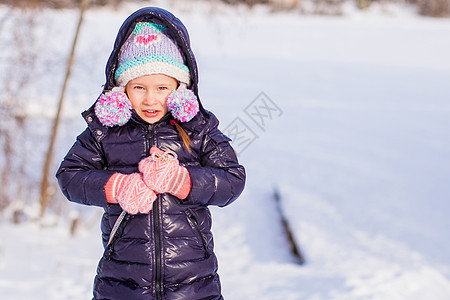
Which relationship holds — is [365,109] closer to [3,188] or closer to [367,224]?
[367,224]

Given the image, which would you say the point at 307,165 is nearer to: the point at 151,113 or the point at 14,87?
the point at 14,87

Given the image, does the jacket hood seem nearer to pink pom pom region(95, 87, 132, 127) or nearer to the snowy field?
pink pom pom region(95, 87, 132, 127)

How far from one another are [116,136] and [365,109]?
1141cm

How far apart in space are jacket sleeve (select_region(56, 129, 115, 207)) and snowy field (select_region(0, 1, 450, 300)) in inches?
99.3

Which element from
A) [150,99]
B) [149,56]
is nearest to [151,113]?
[150,99]

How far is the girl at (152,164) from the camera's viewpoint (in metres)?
1.89

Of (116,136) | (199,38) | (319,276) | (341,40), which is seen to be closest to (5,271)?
(319,276)

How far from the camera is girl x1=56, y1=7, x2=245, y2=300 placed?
1.89 m

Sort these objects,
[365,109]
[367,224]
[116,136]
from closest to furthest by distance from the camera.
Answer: [116,136] < [367,224] < [365,109]

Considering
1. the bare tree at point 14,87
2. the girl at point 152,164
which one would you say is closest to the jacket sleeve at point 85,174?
the girl at point 152,164

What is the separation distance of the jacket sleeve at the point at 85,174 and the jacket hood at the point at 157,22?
0.79ft

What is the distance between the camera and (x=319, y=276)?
5.07 meters

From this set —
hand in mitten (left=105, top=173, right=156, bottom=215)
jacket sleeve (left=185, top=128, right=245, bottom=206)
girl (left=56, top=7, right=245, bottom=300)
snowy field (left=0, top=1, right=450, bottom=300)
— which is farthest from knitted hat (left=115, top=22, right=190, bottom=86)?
snowy field (left=0, top=1, right=450, bottom=300)

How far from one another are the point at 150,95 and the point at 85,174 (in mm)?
375
